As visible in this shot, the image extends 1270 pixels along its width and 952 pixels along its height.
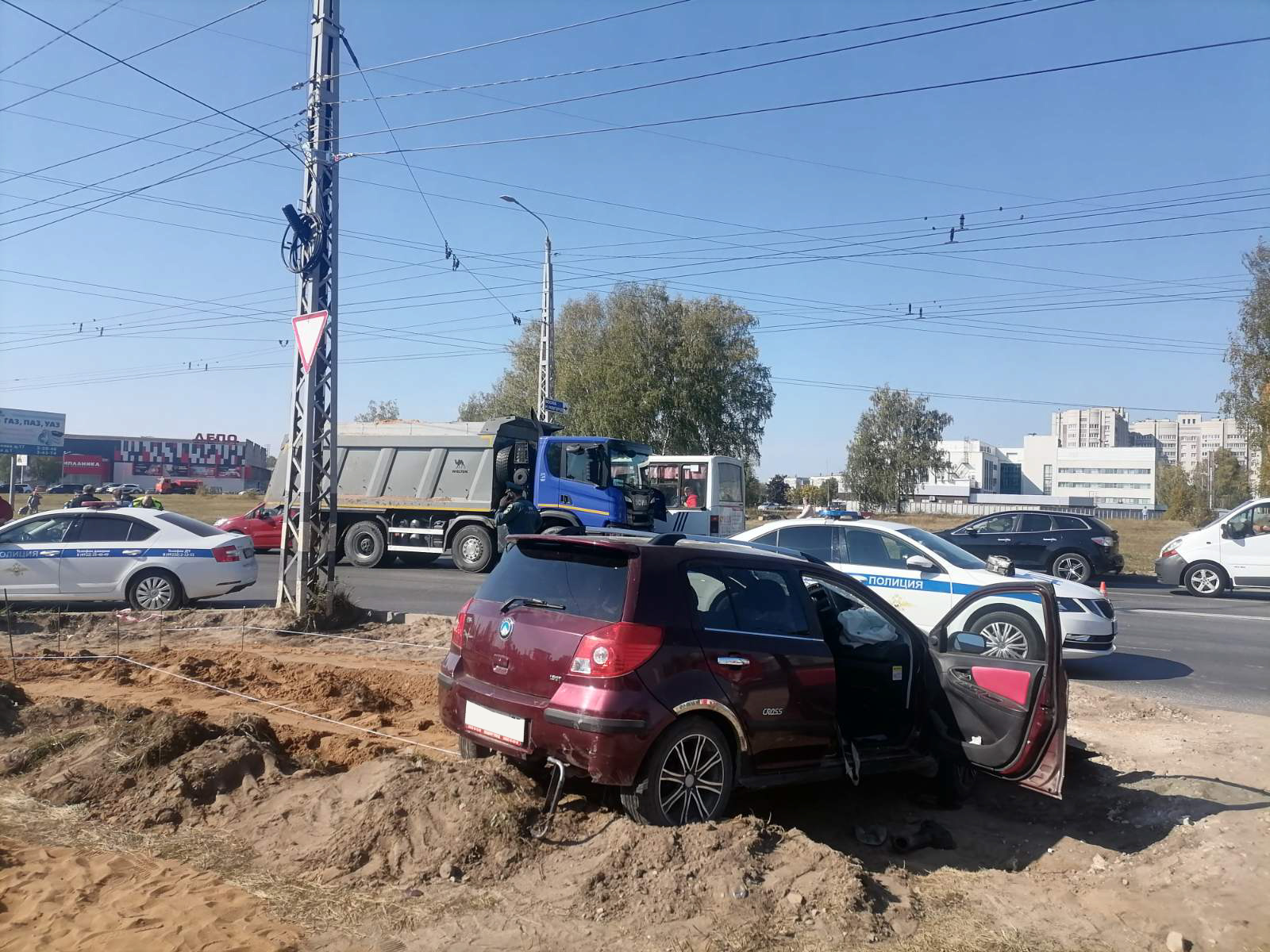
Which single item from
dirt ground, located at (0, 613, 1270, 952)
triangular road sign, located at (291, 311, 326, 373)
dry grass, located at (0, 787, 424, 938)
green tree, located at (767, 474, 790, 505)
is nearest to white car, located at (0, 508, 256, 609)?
triangular road sign, located at (291, 311, 326, 373)

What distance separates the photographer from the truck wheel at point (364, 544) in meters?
22.7

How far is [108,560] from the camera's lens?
1319cm

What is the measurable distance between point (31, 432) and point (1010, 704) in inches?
2078

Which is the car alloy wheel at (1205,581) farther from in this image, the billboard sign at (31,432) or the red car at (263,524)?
the billboard sign at (31,432)

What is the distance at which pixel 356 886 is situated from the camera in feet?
14.4

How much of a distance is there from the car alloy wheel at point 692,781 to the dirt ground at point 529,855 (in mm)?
309

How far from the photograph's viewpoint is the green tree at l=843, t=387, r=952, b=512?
7094 cm

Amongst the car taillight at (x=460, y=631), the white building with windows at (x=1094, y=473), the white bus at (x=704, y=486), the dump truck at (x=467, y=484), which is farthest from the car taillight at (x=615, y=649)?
the white building with windows at (x=1094, y=473)

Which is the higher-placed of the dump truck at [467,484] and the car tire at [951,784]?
the dump truck at [467,484]

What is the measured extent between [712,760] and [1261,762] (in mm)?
4319

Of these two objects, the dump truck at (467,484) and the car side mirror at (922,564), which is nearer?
the car side mirror at (922,564)

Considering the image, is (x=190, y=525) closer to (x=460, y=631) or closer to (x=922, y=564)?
(x=460, y=631)

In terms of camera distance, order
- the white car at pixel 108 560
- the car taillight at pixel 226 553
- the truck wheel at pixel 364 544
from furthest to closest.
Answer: the truck wheel at pixel 364 544 → the car taillight at pixel 226 553 → the white car at pixel 108 560

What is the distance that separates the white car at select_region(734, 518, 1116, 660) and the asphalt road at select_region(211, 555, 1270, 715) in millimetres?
617
